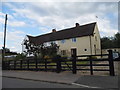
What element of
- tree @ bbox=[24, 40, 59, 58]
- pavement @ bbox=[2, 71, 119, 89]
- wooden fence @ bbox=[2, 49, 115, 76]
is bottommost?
pavement @ bbox=[2, 71, 119, 89]

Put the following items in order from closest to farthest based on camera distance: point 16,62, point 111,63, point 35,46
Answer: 1. point 111,63
2. point 16,62
3. point 35,46

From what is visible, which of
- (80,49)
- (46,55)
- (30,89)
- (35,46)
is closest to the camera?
(30,89)

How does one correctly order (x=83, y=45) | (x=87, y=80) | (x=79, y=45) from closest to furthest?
(x=87, y=80) < (x=83, y=45) < (x=79, y=45)

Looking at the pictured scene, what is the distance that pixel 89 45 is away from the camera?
27.1m

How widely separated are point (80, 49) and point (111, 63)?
19795 millimetres

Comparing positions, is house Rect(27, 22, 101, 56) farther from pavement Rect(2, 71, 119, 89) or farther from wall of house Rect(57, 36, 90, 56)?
pavement Rect(2, 71, 119, 89)

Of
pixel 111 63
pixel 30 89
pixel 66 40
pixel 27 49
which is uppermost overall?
pixel 66 40

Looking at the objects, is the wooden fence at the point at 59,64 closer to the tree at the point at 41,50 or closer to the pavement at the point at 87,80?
the pavement at the point at 87,80

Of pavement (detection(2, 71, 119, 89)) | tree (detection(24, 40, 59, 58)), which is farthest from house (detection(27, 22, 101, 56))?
pavement (detection(2, 71, 119, 89))

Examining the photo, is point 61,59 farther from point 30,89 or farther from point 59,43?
point 59,43

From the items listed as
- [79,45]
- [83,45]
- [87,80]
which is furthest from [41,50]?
[87,80]

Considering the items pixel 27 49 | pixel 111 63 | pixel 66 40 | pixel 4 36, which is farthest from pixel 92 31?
pixel 111 63

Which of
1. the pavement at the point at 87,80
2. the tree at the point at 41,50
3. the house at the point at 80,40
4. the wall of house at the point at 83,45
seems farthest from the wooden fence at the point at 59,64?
the wall of house at the point at 83,45

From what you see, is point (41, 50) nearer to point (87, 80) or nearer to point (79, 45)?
point (79, 45)
